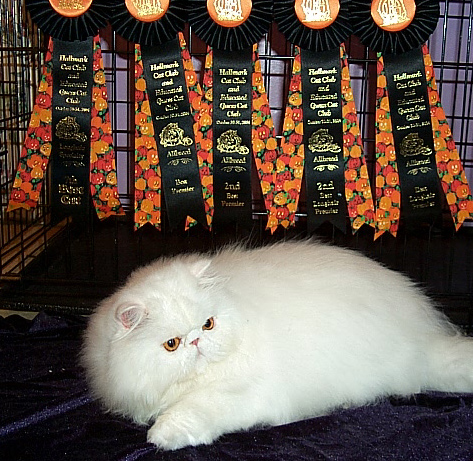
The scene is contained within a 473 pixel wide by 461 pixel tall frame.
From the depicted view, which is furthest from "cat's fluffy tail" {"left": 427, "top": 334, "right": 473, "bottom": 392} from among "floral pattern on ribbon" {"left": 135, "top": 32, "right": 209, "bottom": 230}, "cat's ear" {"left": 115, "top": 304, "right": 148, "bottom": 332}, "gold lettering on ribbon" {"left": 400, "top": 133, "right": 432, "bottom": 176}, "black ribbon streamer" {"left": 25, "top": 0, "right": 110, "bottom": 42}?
"black ribbon streamer" {"left": 25, "top": 0, "right": 110, "bottom": 42}

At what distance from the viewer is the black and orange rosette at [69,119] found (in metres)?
2.37

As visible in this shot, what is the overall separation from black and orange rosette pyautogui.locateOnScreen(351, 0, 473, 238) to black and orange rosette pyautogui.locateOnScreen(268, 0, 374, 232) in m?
0.08

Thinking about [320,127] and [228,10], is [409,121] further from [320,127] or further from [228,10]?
[228,10]

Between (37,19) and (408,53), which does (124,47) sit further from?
(408,53)

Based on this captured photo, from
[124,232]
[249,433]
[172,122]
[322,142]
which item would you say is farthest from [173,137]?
[124,232]

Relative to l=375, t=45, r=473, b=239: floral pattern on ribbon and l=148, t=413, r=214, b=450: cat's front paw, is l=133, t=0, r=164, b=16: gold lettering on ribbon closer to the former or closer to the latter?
l=375, t=45, r=473, b=239: floral pattern on ribbon

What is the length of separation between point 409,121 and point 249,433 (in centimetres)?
130

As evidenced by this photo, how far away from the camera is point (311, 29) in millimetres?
2338

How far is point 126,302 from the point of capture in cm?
158

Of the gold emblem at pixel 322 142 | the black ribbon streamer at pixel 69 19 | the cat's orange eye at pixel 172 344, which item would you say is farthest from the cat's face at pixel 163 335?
the black ribbon streamer at pixel 69 19

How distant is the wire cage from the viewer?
2781 mm

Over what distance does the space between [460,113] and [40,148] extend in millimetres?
2472

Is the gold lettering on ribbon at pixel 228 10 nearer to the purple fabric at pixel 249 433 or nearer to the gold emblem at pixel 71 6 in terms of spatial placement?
the gold emblem at pixel 71 6

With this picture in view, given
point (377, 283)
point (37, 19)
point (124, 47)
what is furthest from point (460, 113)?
point (37, 19)
